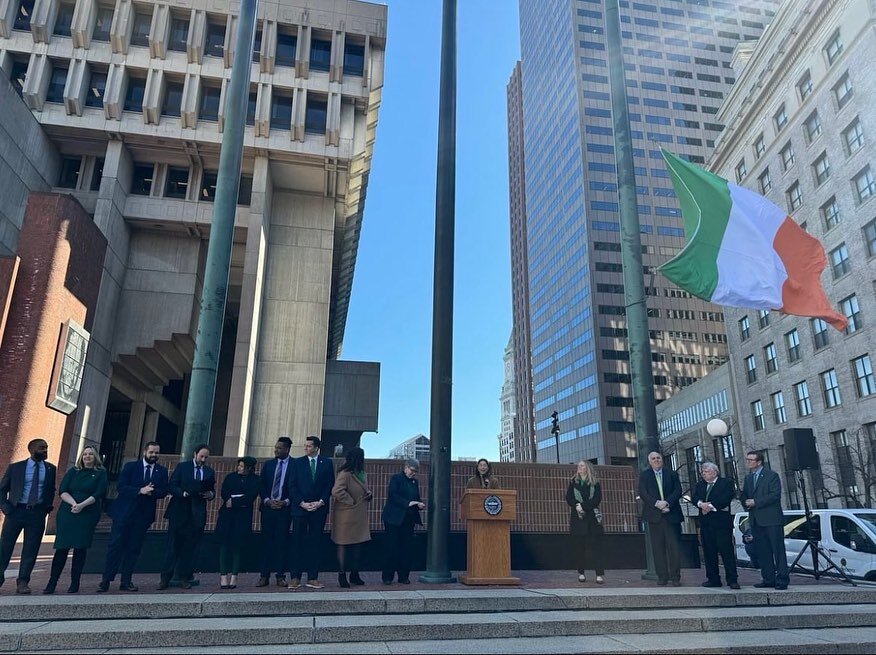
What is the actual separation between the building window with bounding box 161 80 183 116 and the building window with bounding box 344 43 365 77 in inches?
326

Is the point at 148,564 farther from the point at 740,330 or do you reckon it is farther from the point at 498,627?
the point at 740,330

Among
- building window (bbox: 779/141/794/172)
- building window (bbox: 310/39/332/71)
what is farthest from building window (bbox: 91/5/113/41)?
building window (bbox: 779/141/794/172)

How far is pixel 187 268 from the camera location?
29.7 m

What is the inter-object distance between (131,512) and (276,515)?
1.86m

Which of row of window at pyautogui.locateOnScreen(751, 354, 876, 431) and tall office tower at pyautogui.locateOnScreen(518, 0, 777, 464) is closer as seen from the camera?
row of window at pyautogui.locateOnScreen(751, 354, 876, 431)

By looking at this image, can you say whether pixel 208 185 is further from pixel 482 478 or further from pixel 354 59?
pixel 482 478

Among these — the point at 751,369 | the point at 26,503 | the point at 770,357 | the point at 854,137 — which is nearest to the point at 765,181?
the point at 854,137

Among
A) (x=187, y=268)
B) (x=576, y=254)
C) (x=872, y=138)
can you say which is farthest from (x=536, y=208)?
(x=187, y=268)

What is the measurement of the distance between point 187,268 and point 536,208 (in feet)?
321

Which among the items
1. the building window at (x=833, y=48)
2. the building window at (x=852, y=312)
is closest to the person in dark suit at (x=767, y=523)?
the building window at (x=852, y=312)

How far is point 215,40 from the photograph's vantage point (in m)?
31.1

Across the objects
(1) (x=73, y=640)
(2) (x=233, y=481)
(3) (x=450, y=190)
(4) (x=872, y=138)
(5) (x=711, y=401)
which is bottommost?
(1) (x=73, y=640)

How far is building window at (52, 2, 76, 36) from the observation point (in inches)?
1139

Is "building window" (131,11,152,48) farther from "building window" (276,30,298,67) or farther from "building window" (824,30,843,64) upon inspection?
"building window" (824,30,843,64)
